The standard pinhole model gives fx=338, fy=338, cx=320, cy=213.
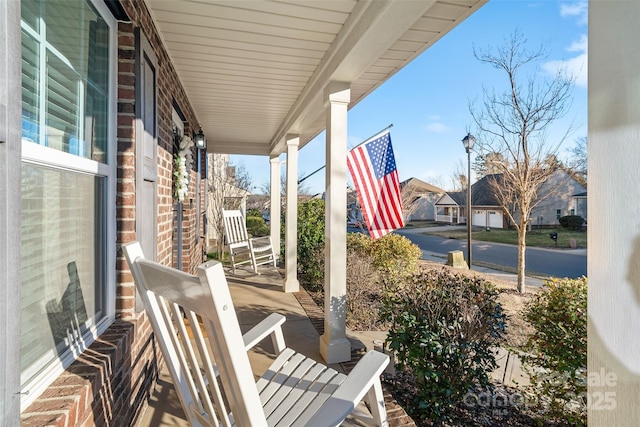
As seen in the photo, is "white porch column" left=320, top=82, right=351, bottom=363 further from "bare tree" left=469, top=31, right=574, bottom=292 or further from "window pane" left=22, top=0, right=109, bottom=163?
"bare tree" left=469, top=31, right=574, bottom=292

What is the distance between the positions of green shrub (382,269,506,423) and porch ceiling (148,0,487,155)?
5.37ft

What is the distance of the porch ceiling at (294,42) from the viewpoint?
191 centimetres

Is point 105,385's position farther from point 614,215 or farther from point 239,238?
point 239,238

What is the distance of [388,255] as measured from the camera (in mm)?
4875

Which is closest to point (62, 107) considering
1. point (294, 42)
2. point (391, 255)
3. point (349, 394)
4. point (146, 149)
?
point (146, 149)

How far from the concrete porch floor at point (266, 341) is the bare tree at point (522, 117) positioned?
4577 millimetres

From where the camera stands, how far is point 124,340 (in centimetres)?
158

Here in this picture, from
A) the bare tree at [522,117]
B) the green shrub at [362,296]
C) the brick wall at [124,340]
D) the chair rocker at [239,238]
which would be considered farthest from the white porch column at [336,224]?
the bare tree at [522,117]

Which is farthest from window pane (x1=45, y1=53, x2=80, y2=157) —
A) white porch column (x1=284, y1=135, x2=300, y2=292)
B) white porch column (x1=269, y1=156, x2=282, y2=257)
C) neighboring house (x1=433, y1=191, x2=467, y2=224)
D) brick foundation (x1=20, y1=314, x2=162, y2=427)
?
neighboring house (x1=433, y1=191, x2=467, y2=224)

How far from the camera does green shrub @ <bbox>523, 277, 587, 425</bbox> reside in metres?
1.83

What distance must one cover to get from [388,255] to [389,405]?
3102 mm

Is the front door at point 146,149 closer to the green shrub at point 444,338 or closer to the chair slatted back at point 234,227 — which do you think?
the green shrub at point 444,338

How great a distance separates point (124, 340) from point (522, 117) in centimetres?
672

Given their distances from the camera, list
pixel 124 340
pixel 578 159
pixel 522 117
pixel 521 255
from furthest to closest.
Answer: pixel 578 159
pixel 521 255
pixel 522 117
pixel 124 340
